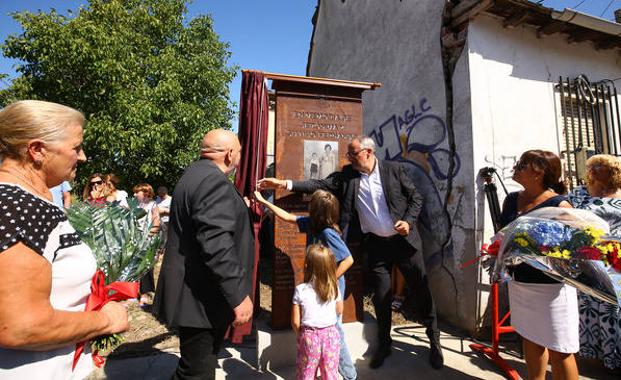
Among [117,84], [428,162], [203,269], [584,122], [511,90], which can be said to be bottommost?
[203,269]

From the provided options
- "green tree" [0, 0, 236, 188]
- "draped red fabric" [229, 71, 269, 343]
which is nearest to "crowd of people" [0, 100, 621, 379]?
"draped red fabric" [229, 71, 269, 343]

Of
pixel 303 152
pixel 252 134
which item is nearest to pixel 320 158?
pixel 303 152

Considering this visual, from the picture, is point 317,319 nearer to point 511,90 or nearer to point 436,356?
point 436,356

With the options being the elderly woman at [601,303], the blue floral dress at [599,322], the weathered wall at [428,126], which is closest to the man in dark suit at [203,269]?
the elderly woman at [601,303]

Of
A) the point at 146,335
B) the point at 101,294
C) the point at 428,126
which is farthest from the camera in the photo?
the point at 428,126

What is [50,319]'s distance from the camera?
37.4 inches

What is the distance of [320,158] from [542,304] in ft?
7.42

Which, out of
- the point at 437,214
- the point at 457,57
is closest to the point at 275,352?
the point at 437,214

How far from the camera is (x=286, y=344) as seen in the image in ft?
9.91

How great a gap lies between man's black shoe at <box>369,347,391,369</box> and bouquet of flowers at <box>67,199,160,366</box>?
2.36m

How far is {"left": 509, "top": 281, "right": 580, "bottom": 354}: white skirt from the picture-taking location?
2096mm

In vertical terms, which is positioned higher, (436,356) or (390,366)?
(436,356)

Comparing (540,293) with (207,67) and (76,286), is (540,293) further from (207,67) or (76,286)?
(207,67)

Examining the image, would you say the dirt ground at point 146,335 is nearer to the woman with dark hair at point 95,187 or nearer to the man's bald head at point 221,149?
the woman with dark hair at point 95,187
